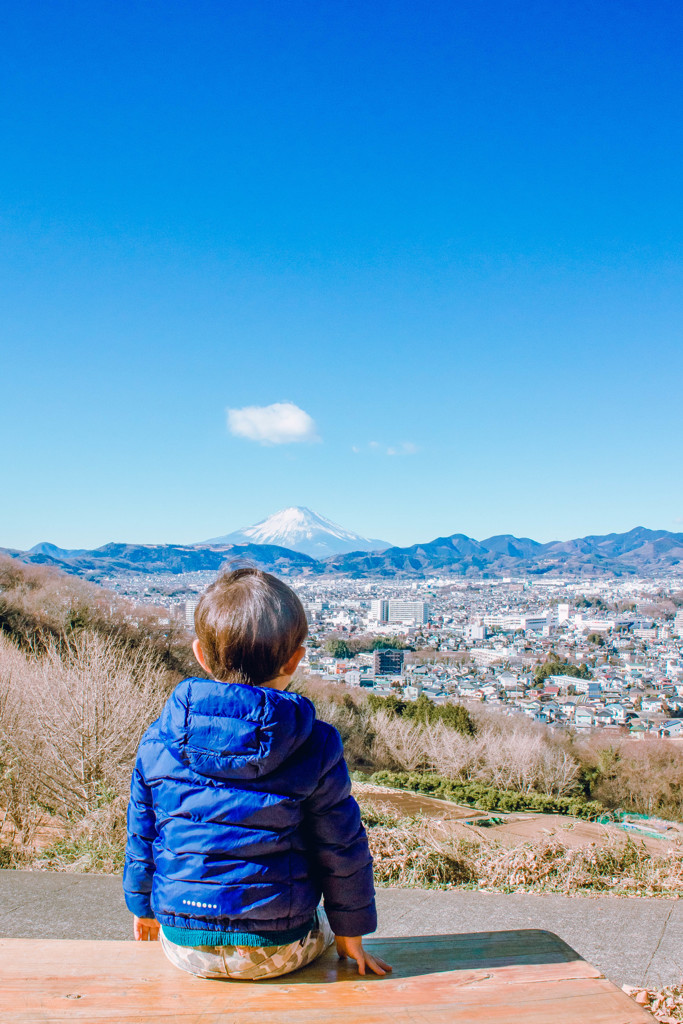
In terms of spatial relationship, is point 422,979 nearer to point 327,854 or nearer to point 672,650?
point 327,854

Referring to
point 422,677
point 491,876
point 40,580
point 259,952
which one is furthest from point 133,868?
point 422,677

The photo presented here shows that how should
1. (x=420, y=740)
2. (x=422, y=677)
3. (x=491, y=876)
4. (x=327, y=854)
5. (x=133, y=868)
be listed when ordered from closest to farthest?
(x=327, y=854)
(x=133, y=868)
(x=491, y=876)
(x=420, y=740)
(x=422, y=677)

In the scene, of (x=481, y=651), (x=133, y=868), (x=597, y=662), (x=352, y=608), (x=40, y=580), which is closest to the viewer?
(x=133, y=868)

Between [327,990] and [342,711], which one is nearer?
[327,990]

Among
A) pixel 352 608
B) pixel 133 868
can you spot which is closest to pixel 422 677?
pixel 352 608

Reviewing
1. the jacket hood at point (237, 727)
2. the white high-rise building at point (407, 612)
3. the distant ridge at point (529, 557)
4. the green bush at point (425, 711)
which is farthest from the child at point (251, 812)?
the distant ridge at point (529, 557)

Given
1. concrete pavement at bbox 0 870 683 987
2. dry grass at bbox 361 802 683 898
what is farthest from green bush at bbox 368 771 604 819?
concrete pavement at bbox 0 870 683 987

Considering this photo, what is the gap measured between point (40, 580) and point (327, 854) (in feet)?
109

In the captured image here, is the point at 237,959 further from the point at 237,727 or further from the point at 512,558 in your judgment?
the point at 512,558

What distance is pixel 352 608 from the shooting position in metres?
84.1

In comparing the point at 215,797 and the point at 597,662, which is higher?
the point at 215,797

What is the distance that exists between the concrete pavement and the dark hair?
2.40 metres

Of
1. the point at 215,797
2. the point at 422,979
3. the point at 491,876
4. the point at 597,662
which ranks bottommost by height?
the point at 597,662

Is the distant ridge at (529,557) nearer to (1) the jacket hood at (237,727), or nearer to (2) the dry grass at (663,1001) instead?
(2) the dry grass at (663,1001)
